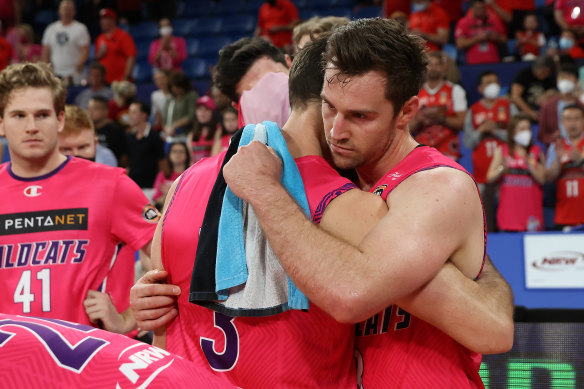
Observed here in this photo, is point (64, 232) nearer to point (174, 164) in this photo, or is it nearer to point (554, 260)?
point (554, 260)

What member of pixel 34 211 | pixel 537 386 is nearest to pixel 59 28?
pixel 34 211

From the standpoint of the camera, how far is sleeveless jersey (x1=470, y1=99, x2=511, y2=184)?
8.36 m

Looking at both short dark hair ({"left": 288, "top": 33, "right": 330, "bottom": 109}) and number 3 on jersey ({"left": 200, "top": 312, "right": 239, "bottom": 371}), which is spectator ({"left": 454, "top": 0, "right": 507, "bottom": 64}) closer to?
short dark hair ({"left": 288, "top": 33, "right": 330, "bottom": 109})

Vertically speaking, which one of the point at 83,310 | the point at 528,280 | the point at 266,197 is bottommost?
the point at 528,280

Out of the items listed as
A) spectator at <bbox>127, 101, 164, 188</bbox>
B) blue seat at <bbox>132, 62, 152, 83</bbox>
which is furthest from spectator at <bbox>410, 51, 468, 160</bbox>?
blue seat at <bbox>132, 62, 152, 83</bbox>

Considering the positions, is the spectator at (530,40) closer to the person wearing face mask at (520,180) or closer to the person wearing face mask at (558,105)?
the person wearing face mask at (558,105)

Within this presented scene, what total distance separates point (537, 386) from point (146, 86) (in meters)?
9.79

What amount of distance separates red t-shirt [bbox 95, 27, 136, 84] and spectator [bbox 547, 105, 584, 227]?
796cm

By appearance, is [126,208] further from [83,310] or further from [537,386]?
[537,386]

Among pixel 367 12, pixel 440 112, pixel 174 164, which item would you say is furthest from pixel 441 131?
pixel 367 12

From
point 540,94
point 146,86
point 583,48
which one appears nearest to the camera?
point 540,94

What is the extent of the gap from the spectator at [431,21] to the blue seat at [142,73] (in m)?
5.25

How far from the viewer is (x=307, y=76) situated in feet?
7.17

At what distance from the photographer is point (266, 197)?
1924mm
